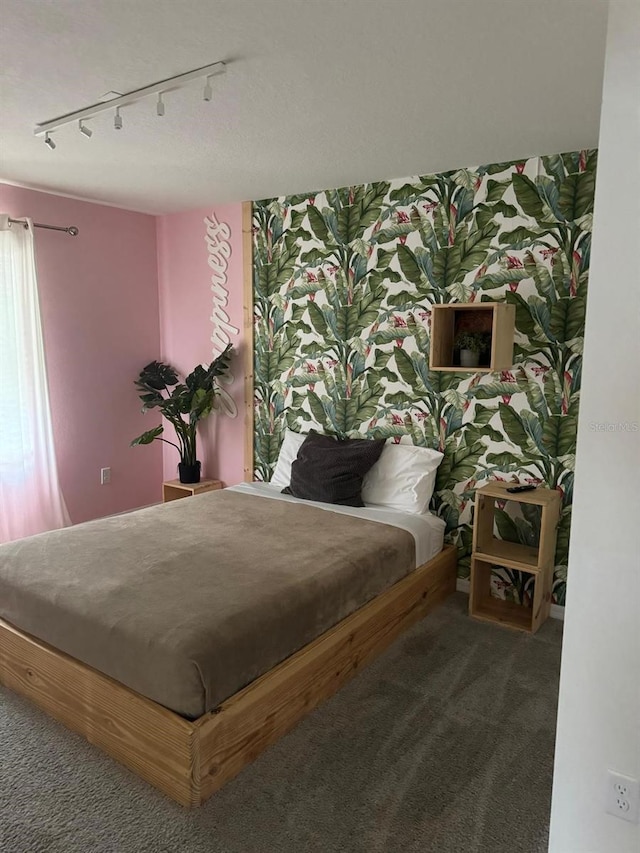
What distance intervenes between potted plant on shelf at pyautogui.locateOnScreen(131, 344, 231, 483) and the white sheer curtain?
65 centimetres

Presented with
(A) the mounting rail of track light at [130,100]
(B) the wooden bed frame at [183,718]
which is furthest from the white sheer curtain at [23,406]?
(B) the wooden bed frame at [183,718]

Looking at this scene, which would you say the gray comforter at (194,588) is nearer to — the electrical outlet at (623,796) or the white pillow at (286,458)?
the white pillow at (286,458)

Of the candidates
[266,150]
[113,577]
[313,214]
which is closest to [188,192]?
[313,214]

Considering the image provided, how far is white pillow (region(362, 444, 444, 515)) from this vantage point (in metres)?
3.51

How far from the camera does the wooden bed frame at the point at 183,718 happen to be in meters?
1.93

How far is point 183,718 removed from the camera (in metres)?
1.94

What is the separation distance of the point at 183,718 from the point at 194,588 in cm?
54

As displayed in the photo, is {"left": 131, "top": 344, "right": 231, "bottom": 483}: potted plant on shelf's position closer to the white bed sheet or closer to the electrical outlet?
the white bed sheet

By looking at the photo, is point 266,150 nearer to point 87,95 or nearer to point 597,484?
point 87,95

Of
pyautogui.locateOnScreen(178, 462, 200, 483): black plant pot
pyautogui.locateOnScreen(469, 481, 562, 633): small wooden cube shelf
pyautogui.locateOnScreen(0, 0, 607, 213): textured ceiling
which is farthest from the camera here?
pyautogui.locateOnScreen(178, 462, 200, 483): black plant pot

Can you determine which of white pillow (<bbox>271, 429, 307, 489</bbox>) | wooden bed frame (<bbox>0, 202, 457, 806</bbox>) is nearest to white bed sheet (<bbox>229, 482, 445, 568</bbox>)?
white pillow (<bbox>271, 429, 307, 489</bbox>)

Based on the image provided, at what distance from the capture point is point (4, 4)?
1.70 metres

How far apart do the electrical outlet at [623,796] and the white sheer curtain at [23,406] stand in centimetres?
362

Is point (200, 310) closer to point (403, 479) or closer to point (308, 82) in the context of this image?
point (403, 479)
